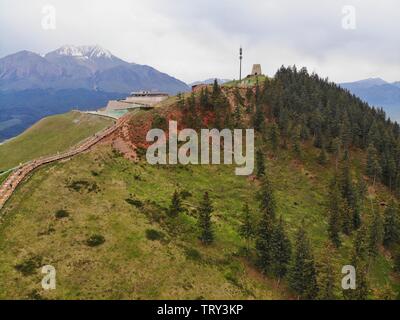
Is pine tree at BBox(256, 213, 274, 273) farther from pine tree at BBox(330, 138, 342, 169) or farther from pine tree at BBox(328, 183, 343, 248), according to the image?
pine tree at BBox(330, 138, 342, 169)

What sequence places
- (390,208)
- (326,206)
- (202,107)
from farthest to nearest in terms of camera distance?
(202,107) → (326,206) → (390,208)

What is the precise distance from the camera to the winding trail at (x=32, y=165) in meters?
67.3

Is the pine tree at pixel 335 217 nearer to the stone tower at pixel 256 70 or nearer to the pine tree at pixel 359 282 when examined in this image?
the pine tree at pixel 359 282

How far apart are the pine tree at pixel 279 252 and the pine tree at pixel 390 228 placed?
3557 cm

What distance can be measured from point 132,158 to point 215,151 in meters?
28.0

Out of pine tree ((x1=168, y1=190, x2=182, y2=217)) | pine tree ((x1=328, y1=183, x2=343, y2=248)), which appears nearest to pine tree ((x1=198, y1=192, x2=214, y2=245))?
pine tree ((x1=168, y1=190, x2=182, y2=217))

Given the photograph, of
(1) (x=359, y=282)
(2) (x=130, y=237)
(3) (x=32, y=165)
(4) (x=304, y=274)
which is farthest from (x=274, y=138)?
(3) (x=32, y=165)

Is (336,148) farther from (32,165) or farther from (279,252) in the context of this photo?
(32,165)

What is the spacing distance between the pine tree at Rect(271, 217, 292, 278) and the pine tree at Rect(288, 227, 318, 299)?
2.11 meters

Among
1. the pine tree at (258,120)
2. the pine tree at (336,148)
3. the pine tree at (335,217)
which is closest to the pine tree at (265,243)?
the pine tree at (335,217)
